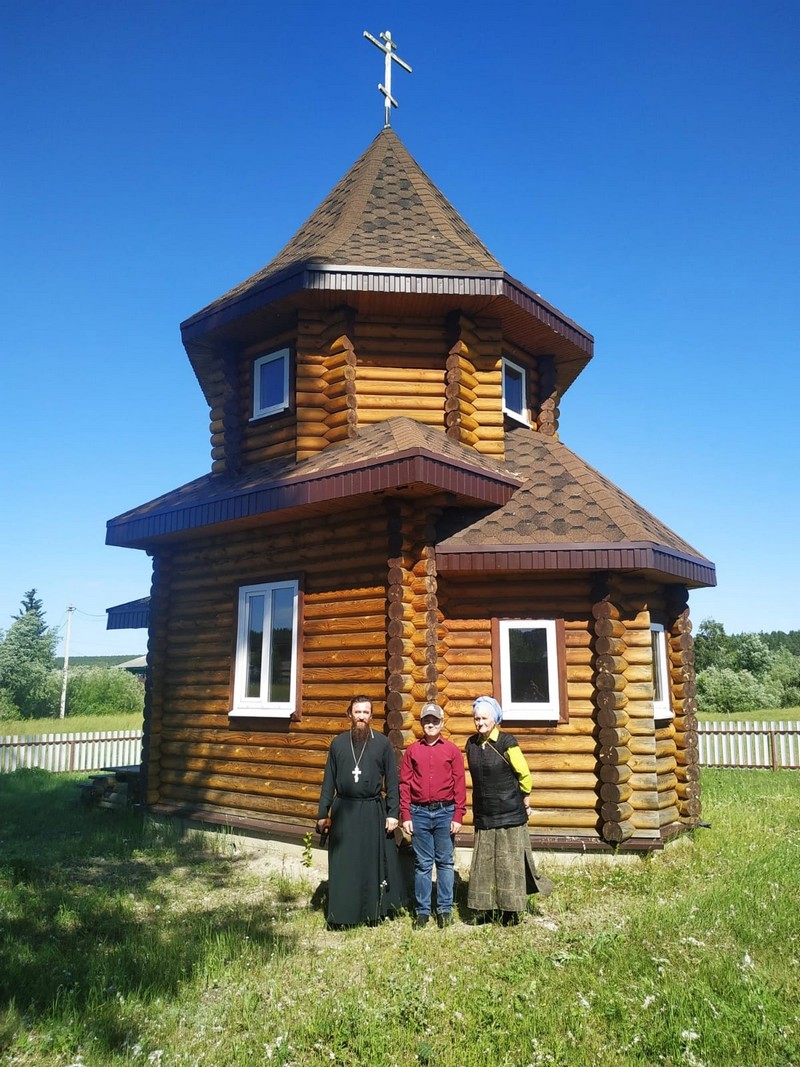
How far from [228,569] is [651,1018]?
689 centimetres

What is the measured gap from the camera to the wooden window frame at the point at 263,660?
28.6 feet

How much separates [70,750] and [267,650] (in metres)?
12.6

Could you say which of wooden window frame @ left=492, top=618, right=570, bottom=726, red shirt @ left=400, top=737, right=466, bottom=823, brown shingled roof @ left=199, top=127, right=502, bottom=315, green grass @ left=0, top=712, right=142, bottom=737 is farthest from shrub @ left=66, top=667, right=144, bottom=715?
red shirt @ left=400, top=737, right=466, bottom=823

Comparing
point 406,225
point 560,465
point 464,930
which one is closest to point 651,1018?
point 464,930

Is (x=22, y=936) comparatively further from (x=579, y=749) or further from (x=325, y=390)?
(x=325, y=390)

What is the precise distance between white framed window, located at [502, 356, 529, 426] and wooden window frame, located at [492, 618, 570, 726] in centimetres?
336

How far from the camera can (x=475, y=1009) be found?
A: 14.5 ft

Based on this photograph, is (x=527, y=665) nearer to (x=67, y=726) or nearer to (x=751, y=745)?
(x=751, y=745)

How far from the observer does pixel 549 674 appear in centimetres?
814

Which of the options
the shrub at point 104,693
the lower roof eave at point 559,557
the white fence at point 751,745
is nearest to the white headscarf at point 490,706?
the lower roof eave at point 559,557

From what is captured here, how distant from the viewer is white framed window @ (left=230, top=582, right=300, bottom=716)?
8859mm

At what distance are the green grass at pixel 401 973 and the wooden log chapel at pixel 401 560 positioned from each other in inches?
44.8

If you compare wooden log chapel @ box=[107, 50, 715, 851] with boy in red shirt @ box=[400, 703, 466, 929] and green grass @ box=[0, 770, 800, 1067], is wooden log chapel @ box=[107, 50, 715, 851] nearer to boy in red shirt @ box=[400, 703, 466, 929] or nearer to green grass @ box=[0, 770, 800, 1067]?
green grass @ box=[0, 770, 800, 1067]

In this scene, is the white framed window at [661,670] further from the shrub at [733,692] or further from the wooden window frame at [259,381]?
the shrub at [733,692]
